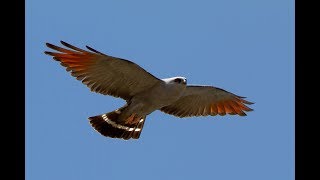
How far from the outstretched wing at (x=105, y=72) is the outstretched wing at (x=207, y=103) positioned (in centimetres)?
118

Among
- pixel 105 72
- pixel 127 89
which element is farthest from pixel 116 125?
pixel 105 72

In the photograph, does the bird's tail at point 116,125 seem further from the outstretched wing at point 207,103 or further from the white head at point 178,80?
the white head at point 178,80

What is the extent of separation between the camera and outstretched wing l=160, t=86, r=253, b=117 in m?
11.8

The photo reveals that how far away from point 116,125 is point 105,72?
126 cm

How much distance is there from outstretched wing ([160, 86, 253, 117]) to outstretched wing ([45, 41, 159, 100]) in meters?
1.18

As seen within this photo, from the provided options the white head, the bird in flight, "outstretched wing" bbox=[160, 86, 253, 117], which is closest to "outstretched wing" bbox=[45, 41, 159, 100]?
the bird in flight

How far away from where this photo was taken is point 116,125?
11.2 m

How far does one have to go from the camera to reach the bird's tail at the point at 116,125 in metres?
11.2

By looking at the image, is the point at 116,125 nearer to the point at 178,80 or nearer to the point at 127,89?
the point at 127,89

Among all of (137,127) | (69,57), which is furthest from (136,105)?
(69,57)
